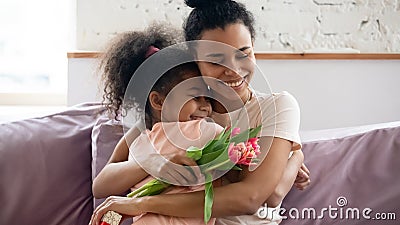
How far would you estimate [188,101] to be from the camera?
1452mm

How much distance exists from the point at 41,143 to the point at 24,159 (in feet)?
0.22

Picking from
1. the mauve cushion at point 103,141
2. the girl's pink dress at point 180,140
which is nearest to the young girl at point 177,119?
the girl's pink dress at point 180,140

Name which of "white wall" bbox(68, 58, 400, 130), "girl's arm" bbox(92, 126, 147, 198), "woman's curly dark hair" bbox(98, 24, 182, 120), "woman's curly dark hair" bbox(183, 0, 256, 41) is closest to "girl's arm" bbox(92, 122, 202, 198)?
"girl's arm" bbox(92, 126, 147, 198)

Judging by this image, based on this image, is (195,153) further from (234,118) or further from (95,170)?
(95,170)

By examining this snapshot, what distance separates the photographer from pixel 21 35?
2.75 meters

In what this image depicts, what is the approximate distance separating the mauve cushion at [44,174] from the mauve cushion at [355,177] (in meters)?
0.58

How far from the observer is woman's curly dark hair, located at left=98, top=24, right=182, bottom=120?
5.27 feet

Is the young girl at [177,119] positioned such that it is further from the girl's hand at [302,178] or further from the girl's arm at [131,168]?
the girl's hand at [302,178]

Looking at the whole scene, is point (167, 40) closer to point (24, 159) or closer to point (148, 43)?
point (148, 43)

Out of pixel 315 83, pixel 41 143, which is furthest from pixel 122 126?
pixel 315 83

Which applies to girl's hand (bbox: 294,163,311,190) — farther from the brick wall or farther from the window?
the window

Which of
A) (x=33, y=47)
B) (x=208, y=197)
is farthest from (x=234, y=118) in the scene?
(x=33, y=47)

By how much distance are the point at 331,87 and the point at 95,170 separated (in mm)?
1016

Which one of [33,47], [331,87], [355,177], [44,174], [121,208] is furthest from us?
[33,47]
